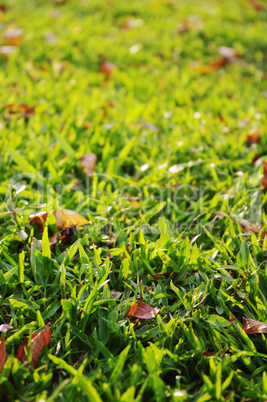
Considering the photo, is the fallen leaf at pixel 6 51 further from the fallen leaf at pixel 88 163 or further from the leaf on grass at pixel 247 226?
the leaf on grass at pixel 247 226

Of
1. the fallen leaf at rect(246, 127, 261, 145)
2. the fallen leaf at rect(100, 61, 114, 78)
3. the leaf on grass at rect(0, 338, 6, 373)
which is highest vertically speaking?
the leaf on grass at rect(0, 338, 6, 373)

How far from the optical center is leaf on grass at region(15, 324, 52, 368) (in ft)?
3.60

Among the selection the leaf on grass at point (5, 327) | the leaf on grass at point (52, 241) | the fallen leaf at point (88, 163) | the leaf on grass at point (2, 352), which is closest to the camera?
the leaf on grass at point (2, 352)

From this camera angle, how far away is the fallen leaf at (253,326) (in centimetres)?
121

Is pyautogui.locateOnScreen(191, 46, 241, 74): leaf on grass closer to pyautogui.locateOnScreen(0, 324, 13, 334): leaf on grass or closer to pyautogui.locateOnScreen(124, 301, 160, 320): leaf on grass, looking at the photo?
pyautogui.locateOnScreen(124, 301, 160, 320): leaf on grass

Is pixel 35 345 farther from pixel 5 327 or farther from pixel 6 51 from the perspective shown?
pixel 6 51

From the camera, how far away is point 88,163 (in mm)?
2055

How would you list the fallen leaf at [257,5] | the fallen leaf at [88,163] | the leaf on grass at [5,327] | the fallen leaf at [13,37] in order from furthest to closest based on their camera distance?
the fallen leaf at [257,5]
the fallen leaf at [13,37]
the fallen leaf at [88,163]
the leaf on grass at [5,327]

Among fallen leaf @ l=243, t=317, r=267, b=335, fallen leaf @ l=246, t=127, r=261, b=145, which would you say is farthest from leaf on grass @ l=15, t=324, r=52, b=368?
fallen leaf @ l=246, t=127, r=261, b=145

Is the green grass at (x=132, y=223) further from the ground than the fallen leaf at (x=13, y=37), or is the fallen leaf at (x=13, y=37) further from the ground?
the fallen leaf at (x=13, y=37)

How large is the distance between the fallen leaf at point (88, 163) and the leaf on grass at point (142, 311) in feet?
3.01

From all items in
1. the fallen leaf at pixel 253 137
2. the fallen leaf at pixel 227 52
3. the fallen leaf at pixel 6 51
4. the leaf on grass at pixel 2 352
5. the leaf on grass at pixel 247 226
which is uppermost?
the fallen leaf at pixel 6 51

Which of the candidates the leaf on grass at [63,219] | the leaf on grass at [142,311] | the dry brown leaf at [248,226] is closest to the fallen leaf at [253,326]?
the leaf on grass at [142,311]

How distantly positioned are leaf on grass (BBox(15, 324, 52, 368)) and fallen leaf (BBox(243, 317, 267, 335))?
2.21 ft
